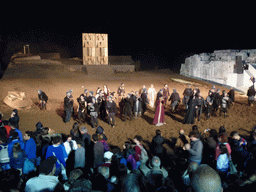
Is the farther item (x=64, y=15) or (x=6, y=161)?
(x=64, y=15)

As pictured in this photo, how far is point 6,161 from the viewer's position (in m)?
4.81

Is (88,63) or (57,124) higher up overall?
(88,63)

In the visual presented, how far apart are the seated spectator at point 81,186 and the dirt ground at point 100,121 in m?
5.05

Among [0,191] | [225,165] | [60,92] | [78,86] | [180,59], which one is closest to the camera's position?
[0,191]

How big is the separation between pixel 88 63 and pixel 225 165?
2199 centimetres

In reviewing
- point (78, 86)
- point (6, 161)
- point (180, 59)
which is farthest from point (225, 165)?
point (180, 59)

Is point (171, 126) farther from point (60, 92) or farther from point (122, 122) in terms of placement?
point (60, 92)

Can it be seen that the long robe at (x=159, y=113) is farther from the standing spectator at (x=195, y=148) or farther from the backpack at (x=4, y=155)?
the backpack at (x=4, y=155)

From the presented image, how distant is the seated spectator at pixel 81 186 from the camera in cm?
315

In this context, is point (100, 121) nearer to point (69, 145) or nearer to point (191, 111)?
point (191, 111)

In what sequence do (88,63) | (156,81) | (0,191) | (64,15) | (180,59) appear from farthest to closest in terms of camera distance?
1. (180,59)
2. (64,15)
3. (88,63)
4. (156,81)
5. (0,191)

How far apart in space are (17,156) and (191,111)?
7.74m

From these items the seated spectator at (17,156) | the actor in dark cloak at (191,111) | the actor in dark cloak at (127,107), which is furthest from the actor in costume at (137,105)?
the seated spectator at (17,156)

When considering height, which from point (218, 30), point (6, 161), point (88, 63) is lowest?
point (6, 161)
